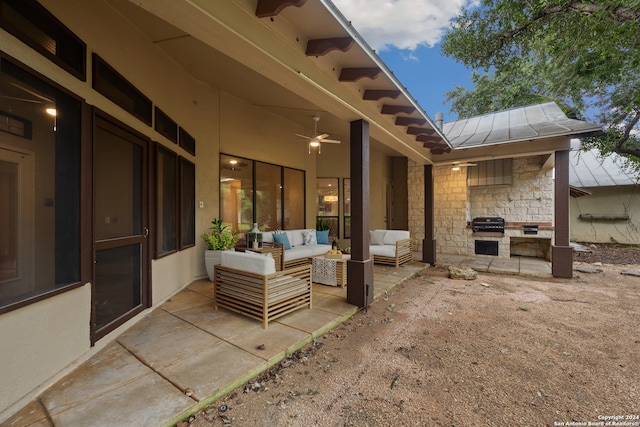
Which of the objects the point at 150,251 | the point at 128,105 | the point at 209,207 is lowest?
the point at 150,251

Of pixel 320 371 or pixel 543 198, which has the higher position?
pixel 543 198

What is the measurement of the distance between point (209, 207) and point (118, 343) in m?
2.97

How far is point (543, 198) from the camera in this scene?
22.0 ft

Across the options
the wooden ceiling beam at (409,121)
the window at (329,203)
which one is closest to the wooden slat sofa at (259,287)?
Result: the wooden ceiling beam at (409,121)

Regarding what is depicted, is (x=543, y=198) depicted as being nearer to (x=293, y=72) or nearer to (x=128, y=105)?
(x=293, y=72)

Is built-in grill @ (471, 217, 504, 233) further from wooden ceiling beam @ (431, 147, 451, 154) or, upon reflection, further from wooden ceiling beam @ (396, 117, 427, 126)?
wooden ceiling beam @ (396, 117, 427, 126)

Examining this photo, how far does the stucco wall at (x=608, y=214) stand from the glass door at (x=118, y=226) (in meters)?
14.2

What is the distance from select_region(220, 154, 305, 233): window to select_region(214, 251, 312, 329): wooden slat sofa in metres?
2.19

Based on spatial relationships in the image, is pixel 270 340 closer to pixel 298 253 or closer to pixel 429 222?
pixel 298 253

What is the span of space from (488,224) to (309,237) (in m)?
5.08

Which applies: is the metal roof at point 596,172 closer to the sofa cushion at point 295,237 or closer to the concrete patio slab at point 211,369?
the sofa cushion at point 295,237

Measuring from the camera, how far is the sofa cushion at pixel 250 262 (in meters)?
2.94

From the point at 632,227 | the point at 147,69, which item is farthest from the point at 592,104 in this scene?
the point at 147,69

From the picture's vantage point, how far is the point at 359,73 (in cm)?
290
